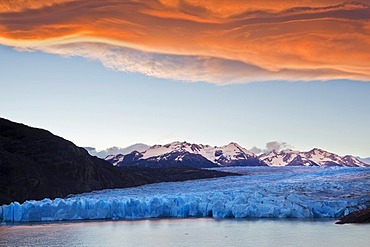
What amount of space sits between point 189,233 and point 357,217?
867 centimetres

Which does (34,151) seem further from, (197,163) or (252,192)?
(197,163)

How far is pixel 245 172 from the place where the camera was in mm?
67312

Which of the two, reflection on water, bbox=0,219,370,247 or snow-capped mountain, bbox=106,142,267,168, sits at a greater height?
snow-capped mountain, bbox=106,142,267,168

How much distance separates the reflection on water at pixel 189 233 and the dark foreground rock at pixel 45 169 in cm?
1561

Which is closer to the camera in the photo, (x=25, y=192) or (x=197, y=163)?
(x=25, y=192)

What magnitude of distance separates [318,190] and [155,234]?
12557 millimetres

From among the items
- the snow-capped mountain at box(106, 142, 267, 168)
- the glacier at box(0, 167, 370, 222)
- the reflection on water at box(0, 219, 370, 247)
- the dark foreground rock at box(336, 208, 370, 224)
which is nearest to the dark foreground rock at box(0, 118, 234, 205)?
the glacier at box(0, 167, 370, 222)

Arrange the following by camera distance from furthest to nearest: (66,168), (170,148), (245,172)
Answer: (170,148) → (245,172) → (66,168)

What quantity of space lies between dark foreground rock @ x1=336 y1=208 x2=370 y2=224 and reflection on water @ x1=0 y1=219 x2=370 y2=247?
35.1 inches

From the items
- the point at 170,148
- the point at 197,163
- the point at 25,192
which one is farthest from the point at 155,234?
the point at 170,148

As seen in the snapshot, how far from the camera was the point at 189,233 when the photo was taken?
2603 cm

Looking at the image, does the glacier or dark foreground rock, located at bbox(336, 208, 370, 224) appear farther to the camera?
the glacier

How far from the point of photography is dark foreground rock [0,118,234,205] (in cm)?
4572

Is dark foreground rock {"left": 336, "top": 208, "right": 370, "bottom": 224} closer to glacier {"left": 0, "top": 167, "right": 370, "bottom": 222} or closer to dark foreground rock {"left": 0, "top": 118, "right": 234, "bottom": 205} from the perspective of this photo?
glacier {"left": 0, "top": 167, "right": 370, "bottom": 222}
